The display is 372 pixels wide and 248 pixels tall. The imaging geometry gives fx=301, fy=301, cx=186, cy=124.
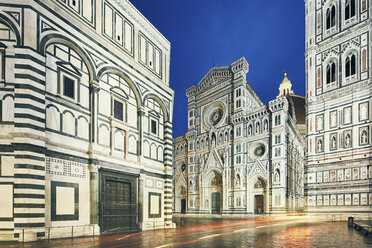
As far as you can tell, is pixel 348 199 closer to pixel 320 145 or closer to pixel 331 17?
pixel 320 145

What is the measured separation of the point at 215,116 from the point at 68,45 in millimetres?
42002

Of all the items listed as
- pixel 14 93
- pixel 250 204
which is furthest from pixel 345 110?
pixel 14 93

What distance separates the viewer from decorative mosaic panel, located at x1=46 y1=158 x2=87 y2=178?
13.9 meters

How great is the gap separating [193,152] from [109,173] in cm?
3933

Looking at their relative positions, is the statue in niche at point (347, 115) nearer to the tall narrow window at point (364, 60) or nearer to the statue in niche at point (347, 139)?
the statue in niche at point (347, 139)

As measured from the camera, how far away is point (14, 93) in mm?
12891

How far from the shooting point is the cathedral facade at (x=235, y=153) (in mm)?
43781

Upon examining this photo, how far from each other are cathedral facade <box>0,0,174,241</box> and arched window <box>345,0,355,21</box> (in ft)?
85.5

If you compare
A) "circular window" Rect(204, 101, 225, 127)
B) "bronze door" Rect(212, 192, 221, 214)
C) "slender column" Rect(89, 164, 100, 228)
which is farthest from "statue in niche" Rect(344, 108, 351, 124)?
"slender column" Rect(89, 164, 100, 228)

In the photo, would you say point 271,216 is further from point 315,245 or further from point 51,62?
point 51,62

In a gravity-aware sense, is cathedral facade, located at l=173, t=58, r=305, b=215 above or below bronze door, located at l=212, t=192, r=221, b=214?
above

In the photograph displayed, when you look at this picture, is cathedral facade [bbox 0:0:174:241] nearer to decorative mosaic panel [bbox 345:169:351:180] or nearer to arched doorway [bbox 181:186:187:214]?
decorative mosaic panel [bbox 345:169:351:180]

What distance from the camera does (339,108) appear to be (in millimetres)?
36000

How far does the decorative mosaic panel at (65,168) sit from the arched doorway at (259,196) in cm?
3461
